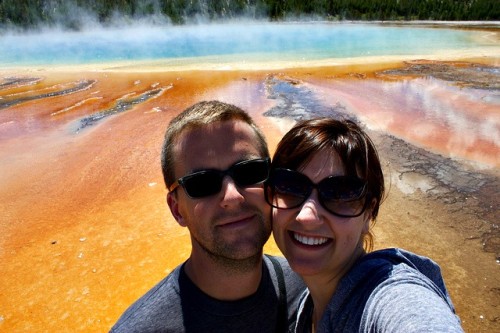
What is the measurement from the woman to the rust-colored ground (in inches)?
92.6

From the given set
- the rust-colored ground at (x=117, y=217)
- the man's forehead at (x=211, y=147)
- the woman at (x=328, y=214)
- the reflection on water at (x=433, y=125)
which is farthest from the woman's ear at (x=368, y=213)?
the reflection on water at (x=433, y=125)

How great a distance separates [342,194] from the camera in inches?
59.6

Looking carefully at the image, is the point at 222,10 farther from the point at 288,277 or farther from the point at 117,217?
the point at 288,277

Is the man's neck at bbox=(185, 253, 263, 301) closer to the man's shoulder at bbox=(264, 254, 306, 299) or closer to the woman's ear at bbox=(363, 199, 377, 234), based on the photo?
the man's shoulder at bbox=(264, 254, 306, 299)

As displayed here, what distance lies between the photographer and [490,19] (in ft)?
159

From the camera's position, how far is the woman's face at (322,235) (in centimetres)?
150

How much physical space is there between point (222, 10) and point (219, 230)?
62.4m

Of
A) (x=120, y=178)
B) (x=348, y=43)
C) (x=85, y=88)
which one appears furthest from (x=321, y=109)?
(x=348, y=43)

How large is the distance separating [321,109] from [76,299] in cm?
776

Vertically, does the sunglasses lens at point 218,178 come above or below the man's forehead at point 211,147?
below

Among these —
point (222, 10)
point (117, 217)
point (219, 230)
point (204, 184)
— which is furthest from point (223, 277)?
point (222, 10)

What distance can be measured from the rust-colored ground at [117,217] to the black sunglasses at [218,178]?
2.32m

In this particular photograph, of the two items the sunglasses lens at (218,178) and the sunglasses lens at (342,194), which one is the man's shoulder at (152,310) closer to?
the sunglasses lens at (218,178)

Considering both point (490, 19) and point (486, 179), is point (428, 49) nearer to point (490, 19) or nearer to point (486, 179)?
point (486, 179)
